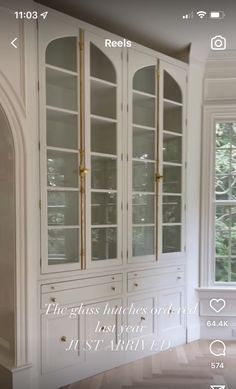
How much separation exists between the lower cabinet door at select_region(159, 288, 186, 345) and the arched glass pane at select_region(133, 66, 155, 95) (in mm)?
1200

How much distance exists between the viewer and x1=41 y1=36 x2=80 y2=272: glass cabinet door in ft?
4.83

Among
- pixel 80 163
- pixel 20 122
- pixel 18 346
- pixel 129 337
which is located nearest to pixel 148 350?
pixel 129 337

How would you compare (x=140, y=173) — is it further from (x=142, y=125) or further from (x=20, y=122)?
(x=20, y=122)

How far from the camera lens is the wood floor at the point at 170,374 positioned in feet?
4.84

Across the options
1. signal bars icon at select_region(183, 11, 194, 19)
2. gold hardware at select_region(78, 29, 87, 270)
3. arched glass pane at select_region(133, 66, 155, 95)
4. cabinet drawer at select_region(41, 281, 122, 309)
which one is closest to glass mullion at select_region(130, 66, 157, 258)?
arched glass pane at select_region(133, 66, 155, 95)

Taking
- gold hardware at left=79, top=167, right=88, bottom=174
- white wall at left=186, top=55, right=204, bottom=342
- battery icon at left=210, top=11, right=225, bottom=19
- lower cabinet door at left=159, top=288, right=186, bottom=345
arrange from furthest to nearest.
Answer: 1. white wall at left=186, top=55, right=204, bottom=342
2. lower cabinet door at left=159, top=288, right=186, bottom=345
3. gold hardware at left=79, top=167, right=88, bottom=174
4. battery icon at left=210, top=11, right=225, bottom=19

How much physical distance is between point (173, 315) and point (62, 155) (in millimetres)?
1196

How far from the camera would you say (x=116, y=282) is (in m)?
1.71

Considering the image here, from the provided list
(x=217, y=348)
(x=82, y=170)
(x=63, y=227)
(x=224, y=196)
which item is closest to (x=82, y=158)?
(x=82, y=170)

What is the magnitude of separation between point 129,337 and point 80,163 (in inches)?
39.4

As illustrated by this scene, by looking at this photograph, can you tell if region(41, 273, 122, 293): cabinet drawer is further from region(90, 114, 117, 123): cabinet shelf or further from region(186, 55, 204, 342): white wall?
region(90, 114, 117, 123): cabinet shelf

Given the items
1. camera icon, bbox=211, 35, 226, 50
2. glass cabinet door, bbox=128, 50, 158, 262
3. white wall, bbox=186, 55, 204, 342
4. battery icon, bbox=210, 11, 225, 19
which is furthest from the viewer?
white wall, bbox=186, 55, 204, 342

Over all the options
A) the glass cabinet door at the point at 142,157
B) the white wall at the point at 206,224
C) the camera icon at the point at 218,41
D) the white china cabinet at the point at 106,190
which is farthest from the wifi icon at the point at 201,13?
the white wall at the point at 206,224

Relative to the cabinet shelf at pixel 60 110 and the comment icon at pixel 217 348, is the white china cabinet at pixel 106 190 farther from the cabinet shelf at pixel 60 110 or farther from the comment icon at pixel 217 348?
the comment icon at pixel 217 348
